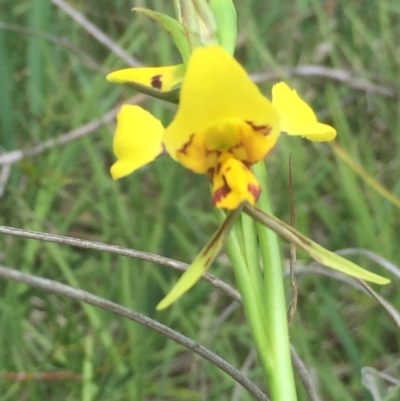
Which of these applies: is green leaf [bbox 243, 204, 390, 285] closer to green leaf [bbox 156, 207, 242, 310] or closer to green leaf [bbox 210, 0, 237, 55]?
green leaf [bbox 156, 207, 242, 310]

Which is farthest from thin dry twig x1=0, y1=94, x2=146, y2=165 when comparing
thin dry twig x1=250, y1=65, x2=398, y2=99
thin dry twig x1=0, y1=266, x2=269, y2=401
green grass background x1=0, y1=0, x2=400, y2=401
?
thin dry twig x1=0, y1=266, x2=269, y2=401

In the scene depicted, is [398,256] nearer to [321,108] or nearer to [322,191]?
[322,191]

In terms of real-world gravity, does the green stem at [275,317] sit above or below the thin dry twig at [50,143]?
below

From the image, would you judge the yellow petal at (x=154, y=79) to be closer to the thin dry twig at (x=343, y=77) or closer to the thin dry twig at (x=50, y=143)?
the thin dry twig at (x=50, y=143)

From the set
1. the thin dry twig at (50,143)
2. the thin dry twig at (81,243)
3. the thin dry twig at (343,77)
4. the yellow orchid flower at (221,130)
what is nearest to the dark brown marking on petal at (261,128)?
the yellow orchid flower at (221,130)

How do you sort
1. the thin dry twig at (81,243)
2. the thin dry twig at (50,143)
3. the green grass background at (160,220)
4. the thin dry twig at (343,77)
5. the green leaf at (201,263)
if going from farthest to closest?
the thin dry twig at (343,77) → the thin dry twig at (50,143) → the green grass background at (160,220) → the thin dry twig at (81,243) → the green leaf at (201,263)

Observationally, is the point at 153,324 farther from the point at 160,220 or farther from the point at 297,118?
the point at 160,220

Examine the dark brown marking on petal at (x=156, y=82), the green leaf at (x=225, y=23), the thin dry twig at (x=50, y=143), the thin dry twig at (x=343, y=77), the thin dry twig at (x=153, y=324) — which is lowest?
the thin dry twig at (x=153, y=324)
